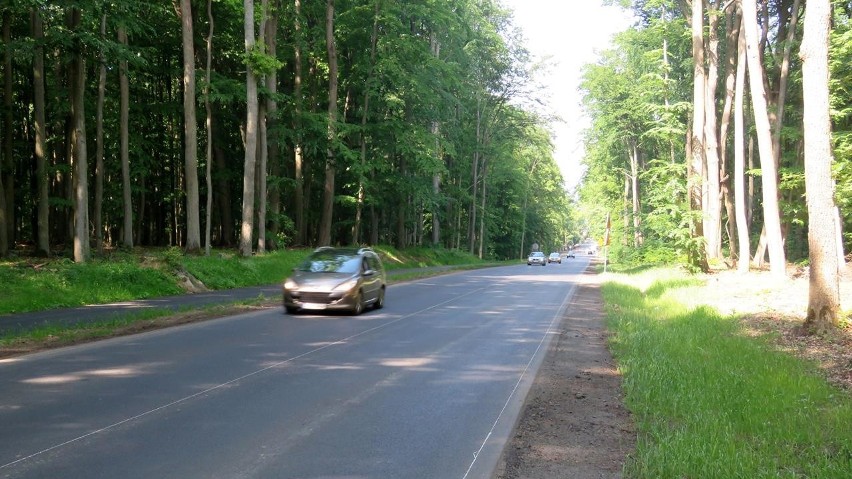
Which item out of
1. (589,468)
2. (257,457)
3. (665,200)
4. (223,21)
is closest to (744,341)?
(589,468)

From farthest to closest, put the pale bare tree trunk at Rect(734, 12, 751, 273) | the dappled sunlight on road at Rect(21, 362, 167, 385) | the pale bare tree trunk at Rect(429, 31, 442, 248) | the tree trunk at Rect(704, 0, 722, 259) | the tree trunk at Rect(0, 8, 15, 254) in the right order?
1. the pale bare tree trunk at Rect(429, 31, 442, 248)
2. the tree trunk at Rect(704, 0, 722, 259)
3. the pale bare tree trunk at Rect(734, 12, 751, 273)
4. the tree trunk at Rect(0, 8, 15, 254)
5. the dappled sunlight on road at Rect(21, 362, 167, 385)

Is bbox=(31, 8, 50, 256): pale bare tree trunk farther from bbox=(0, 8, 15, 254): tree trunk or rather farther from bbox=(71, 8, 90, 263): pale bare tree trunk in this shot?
bbox=(71, 8, 90, 263): pale bare tree trunk

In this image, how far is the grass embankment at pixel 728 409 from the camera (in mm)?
4598

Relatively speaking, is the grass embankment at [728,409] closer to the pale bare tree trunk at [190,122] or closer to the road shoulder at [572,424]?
the road shoulder at [572,424]

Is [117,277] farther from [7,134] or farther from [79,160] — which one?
[7,134]

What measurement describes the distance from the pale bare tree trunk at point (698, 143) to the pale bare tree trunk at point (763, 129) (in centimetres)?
423

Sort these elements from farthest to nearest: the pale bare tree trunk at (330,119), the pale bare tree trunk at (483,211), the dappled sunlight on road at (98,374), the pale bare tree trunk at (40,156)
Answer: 1. the pale bare tree trunk at (483,211)
2. the pale bare tree trunk at (330,119)
3. the pale bare tree trunk at (40,156)
4. the dappled sunlight on road at (98,374)

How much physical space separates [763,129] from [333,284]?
13.6 m

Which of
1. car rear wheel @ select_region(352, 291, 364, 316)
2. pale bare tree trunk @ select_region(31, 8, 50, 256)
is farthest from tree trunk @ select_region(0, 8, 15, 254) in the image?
car rear wheel @ select_region(352, 291, 364, 316)

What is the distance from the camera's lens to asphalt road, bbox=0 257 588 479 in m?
4.73

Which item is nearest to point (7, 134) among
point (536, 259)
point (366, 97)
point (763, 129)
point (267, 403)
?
point (366, 97)

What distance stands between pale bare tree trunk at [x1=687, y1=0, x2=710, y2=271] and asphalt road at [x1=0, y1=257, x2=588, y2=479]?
15840 millimetres

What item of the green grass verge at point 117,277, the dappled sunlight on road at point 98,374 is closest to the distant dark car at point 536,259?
the green grass verge at point 117,277

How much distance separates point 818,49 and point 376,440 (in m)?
10.4
